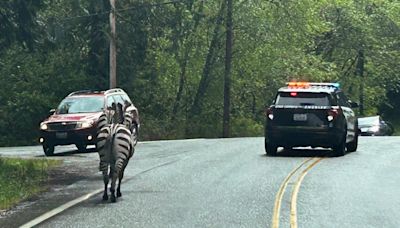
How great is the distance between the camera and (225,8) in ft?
149

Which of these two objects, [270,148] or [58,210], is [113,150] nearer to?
[58,210]

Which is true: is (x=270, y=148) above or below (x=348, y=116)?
below

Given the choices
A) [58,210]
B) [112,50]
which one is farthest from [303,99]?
[112,50]

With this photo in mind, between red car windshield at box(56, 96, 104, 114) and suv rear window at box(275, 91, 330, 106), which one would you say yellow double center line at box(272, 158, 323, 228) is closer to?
suv rear window at box(275, 91, 330, 106)

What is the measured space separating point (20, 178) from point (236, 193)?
16.3 feet

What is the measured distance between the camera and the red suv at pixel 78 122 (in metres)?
23.8

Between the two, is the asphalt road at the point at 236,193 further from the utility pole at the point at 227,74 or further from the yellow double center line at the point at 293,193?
the utility pole at the point at 227,74

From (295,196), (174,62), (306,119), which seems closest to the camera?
(295,196)

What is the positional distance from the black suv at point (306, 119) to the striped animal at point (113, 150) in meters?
9.04

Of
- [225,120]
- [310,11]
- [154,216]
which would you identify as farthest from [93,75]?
[154,216]

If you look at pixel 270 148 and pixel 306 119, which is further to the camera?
pixel 270 148

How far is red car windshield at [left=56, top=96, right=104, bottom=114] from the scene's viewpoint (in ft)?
82.2

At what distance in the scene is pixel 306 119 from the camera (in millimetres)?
21625

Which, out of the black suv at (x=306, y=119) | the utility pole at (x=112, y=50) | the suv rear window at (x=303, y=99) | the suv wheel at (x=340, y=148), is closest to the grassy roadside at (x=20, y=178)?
the black suv at (x=306, y=119)
